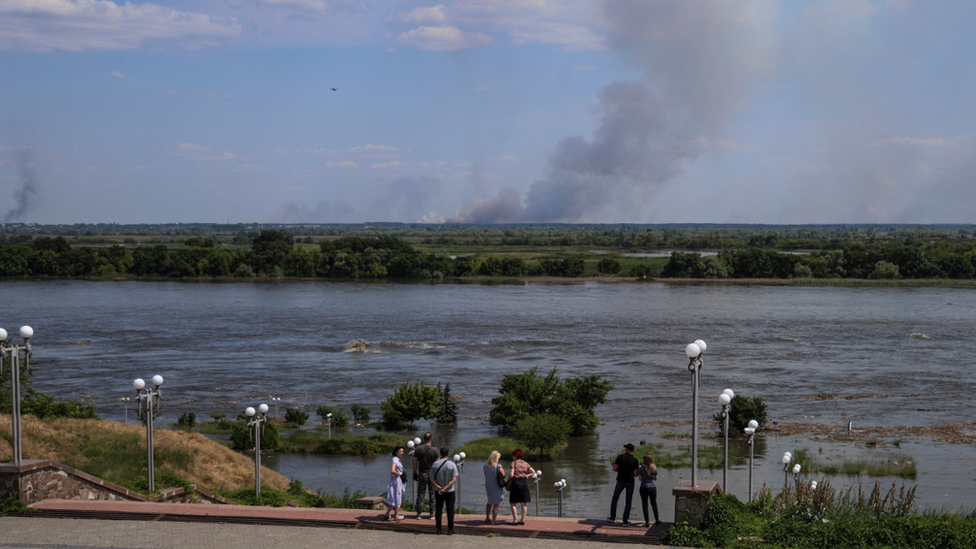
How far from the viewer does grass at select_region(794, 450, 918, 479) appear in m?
26.1

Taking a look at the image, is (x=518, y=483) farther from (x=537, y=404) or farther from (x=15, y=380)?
(x=537, y=404)

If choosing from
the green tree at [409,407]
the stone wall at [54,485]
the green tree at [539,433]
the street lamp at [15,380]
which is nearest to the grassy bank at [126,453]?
the stone wall at [54,485]

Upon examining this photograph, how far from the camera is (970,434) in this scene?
104 feet

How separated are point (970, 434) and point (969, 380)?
11674 mm

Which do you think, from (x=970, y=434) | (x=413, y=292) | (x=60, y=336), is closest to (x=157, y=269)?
(x=413, y=292)

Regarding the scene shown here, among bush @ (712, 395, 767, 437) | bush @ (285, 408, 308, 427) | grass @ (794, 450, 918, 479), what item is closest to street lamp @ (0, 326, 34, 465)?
bush @ (285, 408, 308, 427)

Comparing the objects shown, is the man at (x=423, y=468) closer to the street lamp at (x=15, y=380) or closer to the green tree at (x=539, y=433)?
the street lamp at (x=15, y=380)

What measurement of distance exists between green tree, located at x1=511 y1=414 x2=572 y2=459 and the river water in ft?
2.69

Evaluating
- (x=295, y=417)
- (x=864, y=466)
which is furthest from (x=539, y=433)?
(x=295, y=417)

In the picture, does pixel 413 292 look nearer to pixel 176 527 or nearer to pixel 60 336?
pixel 60 336

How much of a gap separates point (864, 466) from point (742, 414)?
18.1 feet

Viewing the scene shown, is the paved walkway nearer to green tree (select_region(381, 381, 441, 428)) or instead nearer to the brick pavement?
the brick pavement

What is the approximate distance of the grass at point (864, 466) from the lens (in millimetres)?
26141

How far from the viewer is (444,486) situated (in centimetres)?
1191
